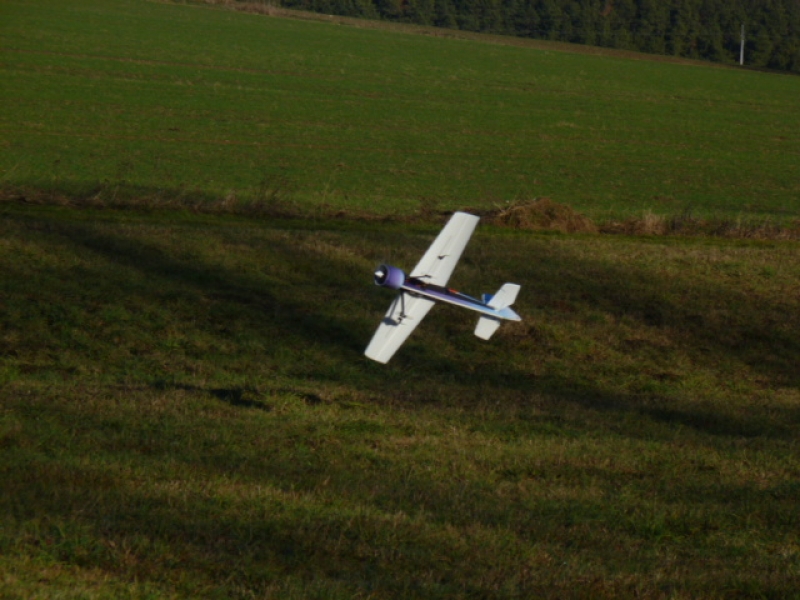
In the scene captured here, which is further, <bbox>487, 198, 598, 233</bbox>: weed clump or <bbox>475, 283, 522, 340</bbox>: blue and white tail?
<bbox>487, 198, 598, 233</bbox>: weed clump

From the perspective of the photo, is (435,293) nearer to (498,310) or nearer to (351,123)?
(498,310)

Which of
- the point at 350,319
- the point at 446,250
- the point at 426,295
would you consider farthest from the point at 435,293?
the point at 350,319

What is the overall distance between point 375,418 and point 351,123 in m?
34.5

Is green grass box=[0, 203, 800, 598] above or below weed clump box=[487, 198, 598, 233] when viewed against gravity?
above

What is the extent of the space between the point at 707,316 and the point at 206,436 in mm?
13901

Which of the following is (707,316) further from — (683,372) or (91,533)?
(91,533)

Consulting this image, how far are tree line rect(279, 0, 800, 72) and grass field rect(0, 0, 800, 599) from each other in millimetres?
64501

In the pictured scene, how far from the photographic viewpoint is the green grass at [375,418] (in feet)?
22.9

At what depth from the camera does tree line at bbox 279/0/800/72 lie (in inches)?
4355

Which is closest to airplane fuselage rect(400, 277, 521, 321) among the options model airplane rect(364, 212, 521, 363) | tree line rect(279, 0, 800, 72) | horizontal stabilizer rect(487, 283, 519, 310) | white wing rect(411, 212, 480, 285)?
model airplane rect(364, 212, 521, 363)

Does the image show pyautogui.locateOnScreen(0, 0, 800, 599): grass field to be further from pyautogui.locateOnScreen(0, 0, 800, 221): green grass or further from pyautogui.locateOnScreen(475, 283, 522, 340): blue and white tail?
pyautogui.locateOnScreen(475, 283, 522, 340): blue and white tail

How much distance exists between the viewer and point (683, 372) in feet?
62.6

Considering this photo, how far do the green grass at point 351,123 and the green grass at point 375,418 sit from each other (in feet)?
21.8

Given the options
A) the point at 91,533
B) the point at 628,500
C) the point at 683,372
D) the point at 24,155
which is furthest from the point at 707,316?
the point at 24,155
